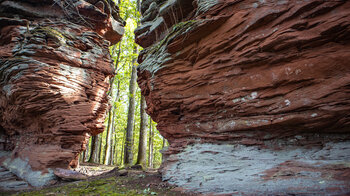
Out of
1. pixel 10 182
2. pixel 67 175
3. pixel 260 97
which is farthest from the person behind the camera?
pixel 67 175

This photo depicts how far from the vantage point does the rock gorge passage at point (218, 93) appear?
12.5ft

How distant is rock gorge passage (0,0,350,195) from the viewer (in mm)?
3814

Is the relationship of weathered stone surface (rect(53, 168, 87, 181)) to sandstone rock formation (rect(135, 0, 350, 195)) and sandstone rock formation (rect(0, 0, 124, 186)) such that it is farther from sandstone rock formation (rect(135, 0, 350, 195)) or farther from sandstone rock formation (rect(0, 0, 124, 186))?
sandstone rock formation (rect(135, 0, 350, 195))

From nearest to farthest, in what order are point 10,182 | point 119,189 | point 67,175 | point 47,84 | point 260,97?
point 260,97
point 119,189
point 10,182
point 67,175
point 47,84

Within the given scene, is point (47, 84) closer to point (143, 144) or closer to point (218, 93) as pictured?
point (143, 144)

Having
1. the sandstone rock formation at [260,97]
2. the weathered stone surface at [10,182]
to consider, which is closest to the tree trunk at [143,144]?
the sandstone rock formation at [260,97]

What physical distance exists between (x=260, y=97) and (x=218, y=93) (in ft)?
4.23

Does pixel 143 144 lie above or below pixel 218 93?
below

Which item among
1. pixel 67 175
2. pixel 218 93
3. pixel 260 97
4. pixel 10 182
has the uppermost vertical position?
pixel 218 93

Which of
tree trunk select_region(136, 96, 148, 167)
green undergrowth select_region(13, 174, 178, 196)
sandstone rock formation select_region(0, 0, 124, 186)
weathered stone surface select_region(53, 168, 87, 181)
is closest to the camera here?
green undergrowth select_region(13, 174, 178, 196)

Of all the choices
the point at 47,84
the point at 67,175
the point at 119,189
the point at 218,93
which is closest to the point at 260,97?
the point at 218,93

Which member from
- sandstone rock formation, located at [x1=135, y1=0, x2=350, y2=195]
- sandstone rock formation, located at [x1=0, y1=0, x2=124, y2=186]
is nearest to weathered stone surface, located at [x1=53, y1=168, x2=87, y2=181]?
sandstone rock formation, located at [x1=0, y1=0, x2=124, y2=186]

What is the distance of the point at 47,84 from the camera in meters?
8.70

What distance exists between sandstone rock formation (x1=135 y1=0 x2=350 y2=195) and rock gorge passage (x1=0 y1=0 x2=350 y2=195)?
3cm
